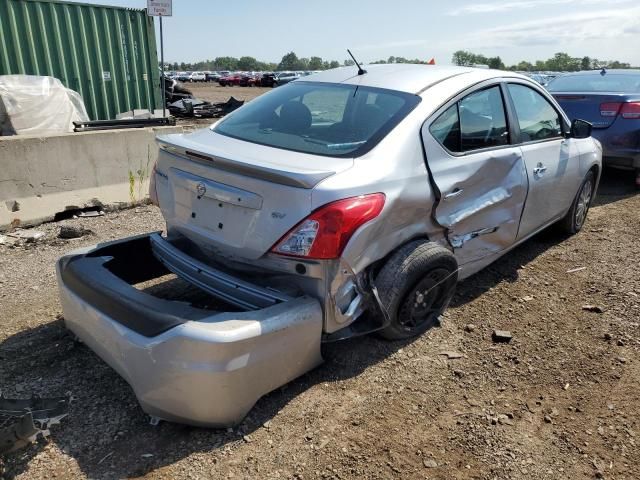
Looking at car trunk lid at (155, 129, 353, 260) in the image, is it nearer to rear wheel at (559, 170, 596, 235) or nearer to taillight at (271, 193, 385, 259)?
taillight at (271, 193, 385, 259)

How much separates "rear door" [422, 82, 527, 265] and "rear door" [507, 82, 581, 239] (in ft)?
0.57

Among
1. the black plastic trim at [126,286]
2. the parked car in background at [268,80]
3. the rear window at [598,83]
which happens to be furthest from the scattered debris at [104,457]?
the parked car in background at [268,80]

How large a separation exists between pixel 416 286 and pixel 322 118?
1255 mm

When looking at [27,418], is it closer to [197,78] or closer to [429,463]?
[429,463]

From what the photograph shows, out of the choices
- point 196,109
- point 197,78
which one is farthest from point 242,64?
point 196,109

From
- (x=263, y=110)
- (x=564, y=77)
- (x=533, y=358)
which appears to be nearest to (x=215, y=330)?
(x=263, y=110)

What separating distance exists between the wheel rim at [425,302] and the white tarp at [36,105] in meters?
5.22

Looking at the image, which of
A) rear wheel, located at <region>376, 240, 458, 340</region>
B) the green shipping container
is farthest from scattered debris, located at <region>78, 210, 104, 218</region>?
rear wheel, located at <region>376, 240, 458, 340</region>

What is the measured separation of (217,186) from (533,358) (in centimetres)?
A: 229

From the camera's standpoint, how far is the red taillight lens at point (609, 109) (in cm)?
684

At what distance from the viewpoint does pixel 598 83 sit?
777cm

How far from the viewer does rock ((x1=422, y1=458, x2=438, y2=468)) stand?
8.20 ft

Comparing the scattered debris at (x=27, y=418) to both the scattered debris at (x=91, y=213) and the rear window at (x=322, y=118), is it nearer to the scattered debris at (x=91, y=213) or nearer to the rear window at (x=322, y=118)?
the rear window at (x=322, y=118)

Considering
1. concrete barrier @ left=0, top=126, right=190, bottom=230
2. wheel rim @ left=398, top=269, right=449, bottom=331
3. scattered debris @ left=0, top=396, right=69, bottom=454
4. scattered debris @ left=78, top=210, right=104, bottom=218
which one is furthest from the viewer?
scattered debris @ left=78, top=210, right=104, bottom=218
